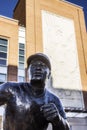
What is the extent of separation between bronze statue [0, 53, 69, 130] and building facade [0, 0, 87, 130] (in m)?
15.6

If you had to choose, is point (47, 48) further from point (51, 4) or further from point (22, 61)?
point (51, 4)

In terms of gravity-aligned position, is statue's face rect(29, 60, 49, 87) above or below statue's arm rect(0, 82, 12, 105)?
above

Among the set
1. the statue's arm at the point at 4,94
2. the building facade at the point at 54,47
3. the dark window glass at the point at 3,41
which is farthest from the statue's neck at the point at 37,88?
the dark window glass at the point at 3,41

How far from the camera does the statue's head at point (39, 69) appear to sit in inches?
44.6

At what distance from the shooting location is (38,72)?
114 cm

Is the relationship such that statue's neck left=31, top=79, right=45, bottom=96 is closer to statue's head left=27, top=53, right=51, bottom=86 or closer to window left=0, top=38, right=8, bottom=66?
statue's head left=27, top=53, right=51, bottom=86

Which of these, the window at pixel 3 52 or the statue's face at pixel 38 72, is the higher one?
the window at pixel 3 52

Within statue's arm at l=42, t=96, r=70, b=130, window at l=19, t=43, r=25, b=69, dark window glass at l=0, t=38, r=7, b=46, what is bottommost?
statue's arm at l=42, t=96, r=70, b=130

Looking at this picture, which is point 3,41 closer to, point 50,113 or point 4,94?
point 4,94

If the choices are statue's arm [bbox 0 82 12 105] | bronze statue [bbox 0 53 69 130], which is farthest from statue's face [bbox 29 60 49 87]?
statue's arm [bbox 0 82 12 105]

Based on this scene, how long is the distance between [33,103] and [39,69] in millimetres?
167

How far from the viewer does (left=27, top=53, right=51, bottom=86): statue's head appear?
3.71 ft

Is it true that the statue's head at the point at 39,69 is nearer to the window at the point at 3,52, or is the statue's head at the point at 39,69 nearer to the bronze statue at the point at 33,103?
the bronze statue at the point at 33,103

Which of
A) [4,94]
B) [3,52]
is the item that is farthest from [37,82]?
[3,52]
